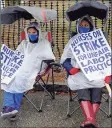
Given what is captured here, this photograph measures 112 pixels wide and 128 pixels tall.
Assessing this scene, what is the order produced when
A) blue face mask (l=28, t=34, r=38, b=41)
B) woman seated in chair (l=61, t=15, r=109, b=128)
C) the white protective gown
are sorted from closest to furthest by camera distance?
woman seated in chair (l=61, t=15, r=109, b=128) < the white protective gown < blue face mask (l=28, t=34, r=38, b=41)

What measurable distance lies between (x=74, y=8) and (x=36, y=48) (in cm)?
81

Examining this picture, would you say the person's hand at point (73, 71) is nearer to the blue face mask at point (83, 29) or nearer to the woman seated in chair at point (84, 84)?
the woman seated in chair at point (84, 84)

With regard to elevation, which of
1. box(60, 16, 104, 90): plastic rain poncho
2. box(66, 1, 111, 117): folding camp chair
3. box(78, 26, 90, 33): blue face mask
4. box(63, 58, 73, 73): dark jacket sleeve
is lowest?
box(60, 16, 104, 90): plastic rain poncho

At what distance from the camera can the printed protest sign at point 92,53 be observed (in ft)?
15.8

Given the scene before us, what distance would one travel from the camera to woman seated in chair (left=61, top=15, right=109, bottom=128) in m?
4.63

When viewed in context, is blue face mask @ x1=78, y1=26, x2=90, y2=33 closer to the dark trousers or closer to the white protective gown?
the white protective gown

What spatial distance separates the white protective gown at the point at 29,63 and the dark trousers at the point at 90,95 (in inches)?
28.2

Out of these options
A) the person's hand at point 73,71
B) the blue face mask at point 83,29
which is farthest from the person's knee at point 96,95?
the blue face mask at point 83,29

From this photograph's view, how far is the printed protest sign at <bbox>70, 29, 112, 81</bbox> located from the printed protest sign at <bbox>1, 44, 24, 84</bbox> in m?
0.75

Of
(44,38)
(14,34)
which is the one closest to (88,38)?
(44,38)

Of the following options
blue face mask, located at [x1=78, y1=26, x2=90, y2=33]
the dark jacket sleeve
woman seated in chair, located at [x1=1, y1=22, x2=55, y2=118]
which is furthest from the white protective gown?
blue face mask, located at [x1=78, y1=26, x2=90, y2=33]

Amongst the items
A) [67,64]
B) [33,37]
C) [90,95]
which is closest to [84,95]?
[90,95]

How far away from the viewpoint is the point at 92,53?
16.2 feet

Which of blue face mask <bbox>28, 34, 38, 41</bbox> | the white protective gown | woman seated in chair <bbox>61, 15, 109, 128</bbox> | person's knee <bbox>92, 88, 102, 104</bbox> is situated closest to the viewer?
woman seated in chair <bbox>61, 15, 109, 128</bbox>
